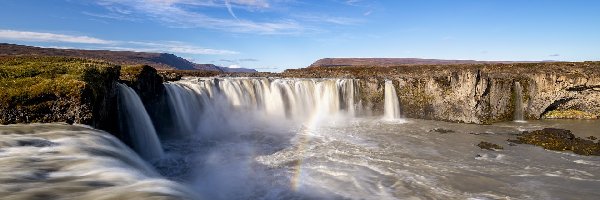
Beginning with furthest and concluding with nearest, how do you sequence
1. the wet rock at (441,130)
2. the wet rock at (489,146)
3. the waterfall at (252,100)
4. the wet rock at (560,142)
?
the waterfall at (252,100)
the wet rock at (441,130)
the wet rock at (489,146)
the wet rock at (560,142)

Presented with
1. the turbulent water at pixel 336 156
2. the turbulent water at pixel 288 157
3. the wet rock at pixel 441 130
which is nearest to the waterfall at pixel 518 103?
the turbulent water at pixel 288 157

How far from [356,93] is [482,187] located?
2126cm

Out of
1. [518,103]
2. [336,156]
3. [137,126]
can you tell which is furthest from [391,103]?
[137,126]

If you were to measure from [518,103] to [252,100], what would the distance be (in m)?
21.5

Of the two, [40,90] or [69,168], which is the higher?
[40,90]

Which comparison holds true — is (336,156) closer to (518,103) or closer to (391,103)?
(391,103)

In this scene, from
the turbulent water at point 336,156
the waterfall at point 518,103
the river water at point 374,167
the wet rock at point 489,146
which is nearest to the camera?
the river water at point 374,167

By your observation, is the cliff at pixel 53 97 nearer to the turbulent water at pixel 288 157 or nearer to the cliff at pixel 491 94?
the turbulent water at pixel 288 157

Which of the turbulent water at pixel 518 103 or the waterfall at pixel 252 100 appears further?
the turbulent water at pixel 518 103

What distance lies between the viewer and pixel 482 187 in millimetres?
12992

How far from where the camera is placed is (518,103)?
3192cm

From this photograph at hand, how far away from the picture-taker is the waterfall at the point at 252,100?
25547 millimetres

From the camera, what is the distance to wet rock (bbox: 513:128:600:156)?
766 inches

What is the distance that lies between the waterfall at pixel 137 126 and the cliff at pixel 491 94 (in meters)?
21.0
